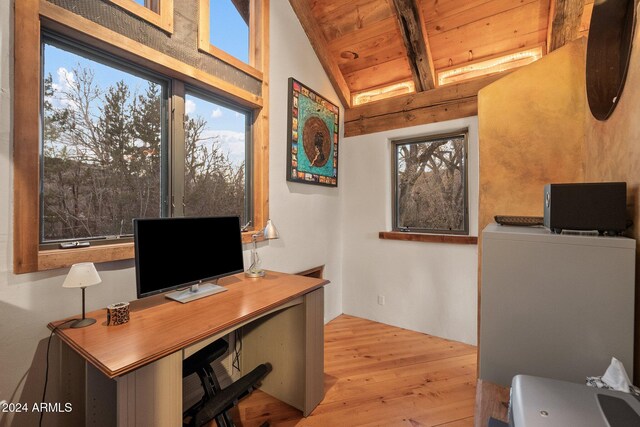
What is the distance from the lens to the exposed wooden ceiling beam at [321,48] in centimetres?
264

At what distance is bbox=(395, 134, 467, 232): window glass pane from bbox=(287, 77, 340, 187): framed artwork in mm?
792

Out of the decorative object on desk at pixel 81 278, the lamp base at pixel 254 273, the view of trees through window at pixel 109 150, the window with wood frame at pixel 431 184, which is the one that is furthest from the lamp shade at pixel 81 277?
the window with wood frame at pixel 431 184

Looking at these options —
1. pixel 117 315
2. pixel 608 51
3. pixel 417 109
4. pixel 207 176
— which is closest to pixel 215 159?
pixel 207 176

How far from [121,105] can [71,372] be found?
53.5 inches

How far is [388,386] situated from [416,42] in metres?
2.90

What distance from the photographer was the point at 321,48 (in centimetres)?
288

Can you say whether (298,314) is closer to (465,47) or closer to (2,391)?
(2,391)

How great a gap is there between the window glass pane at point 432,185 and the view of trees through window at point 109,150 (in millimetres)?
2059

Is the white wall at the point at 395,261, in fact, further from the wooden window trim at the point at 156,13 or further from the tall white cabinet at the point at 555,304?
the wooden window trim at the point at 156,13

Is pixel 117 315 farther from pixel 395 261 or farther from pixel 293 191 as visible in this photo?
pixel 395 261

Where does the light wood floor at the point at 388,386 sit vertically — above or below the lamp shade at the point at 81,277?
below

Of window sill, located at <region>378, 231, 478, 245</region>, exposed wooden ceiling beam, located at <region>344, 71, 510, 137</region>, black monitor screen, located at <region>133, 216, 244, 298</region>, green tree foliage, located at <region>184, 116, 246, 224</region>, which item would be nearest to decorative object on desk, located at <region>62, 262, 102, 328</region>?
black monitor screen, located at <region>133, 216, 244, 298</region>

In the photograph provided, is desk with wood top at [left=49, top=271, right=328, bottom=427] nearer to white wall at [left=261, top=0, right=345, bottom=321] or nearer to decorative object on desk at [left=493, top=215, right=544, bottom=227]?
white wall at [left=261, top=0, right=345, bottom=321]

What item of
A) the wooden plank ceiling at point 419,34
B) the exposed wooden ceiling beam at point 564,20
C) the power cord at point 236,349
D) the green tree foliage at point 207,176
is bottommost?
the power cord at point 236,349
